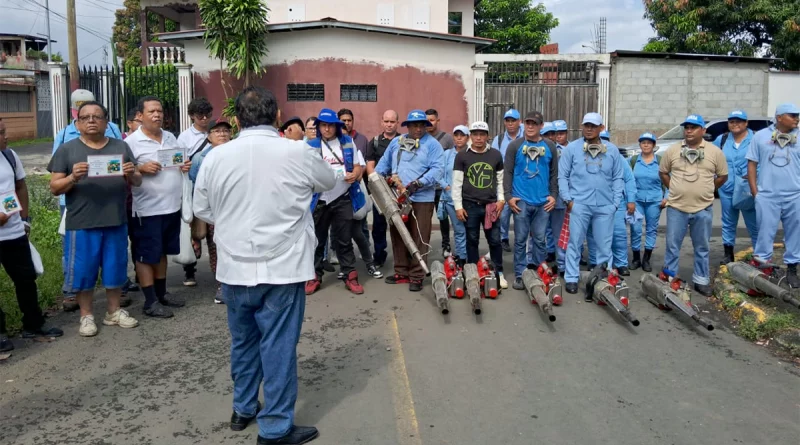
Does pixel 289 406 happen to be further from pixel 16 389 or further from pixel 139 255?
pixel 139 255

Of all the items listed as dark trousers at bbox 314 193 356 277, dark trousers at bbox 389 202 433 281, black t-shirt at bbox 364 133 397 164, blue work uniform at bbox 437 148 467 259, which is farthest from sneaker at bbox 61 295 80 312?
blue work uniform at bbox 437 148 467 259

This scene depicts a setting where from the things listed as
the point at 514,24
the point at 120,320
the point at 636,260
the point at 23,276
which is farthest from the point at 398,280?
the point at 514,24

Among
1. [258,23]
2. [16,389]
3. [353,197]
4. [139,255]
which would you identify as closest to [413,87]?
[258,23]

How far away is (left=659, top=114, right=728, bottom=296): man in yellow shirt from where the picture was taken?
7.14 meters

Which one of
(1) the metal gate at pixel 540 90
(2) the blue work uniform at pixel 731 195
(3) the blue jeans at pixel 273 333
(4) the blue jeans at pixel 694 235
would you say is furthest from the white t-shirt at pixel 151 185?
(1) the metal gate at pixel 540 90

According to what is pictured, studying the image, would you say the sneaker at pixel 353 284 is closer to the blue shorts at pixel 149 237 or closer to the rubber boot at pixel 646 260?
the blue shorts at pixel 149 237

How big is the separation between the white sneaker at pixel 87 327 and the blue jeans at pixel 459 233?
3.93 metres

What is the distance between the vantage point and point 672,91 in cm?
1955

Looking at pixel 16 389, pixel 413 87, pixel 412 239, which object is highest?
pixel 413 87

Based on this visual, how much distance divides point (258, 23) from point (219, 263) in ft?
49.2

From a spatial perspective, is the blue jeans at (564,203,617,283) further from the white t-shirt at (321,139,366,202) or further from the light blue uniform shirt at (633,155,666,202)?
the white t-shirt at (321,139,366,202)

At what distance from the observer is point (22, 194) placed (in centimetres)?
572

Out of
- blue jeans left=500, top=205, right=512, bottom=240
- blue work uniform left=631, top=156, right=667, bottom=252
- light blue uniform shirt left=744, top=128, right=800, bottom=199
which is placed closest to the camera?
light blue uniform shirt left=744, top=128, right=800, bottom=199

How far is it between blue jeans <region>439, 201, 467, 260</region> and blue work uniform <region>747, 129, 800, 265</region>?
325 centimetres
